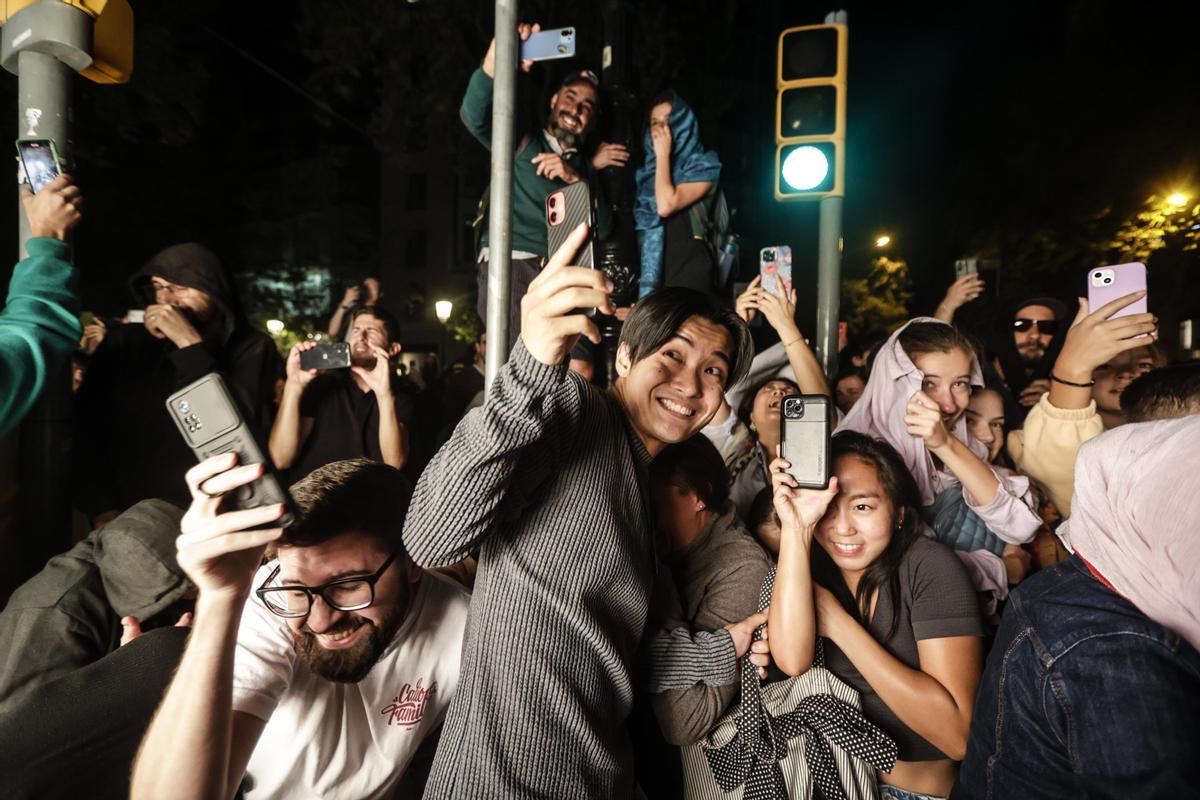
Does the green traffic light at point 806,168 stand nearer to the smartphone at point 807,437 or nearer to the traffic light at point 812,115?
the traffic light at point 812,115

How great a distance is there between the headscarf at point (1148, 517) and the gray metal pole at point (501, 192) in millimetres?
1746

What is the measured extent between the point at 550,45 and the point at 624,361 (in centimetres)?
148

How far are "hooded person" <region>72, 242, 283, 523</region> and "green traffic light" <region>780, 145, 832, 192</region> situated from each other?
355 cm

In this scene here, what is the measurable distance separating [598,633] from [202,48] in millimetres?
7809

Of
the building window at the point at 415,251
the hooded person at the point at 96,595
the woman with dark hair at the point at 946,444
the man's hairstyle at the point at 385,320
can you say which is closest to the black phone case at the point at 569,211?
the hooded person at the point at 96,595

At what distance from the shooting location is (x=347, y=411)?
3744 millimetres

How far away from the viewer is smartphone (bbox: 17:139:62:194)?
221 cm

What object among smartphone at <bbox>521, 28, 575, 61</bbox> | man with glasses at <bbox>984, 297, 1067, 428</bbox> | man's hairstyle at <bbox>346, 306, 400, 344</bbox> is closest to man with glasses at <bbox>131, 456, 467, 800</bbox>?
smartphone at <bbox>521, 28, 575, 61</bbox>

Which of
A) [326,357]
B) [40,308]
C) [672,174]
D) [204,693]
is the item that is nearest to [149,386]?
[326,357]

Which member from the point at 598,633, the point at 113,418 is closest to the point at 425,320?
the point at 113,418

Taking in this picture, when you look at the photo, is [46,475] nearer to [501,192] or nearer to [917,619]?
[501,192]

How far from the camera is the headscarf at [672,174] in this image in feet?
12.8

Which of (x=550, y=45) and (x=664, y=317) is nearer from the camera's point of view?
(x=664, y=317)

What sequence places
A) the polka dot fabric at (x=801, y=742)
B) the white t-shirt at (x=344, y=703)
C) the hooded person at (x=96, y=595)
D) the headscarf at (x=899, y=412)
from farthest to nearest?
1. the headscarf at (x=899, y=412)
2. the polka dot fabric at (x=801, y=742)
3. the hooded person at (x=96, y=595)
4. the white t-shirt at (x=344, y=703)
